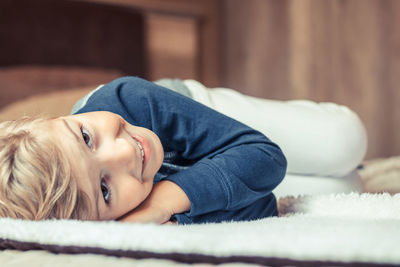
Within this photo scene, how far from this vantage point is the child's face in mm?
579

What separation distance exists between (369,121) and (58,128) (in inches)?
66.7

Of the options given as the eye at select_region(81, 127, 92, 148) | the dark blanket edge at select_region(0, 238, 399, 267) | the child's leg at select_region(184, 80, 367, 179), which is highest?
the eye at select_region(81, 127, 92, 148)

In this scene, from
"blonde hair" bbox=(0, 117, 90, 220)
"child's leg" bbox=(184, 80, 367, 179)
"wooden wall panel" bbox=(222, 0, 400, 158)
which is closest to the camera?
"blonde hair" bbox=(0, 117, 90, 220)

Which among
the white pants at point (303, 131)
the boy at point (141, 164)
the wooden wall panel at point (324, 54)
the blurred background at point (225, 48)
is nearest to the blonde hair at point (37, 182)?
the boy at point (141, 164)

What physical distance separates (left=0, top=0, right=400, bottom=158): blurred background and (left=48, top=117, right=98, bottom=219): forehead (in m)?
1.37

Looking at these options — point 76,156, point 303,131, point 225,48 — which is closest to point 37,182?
point 76,156

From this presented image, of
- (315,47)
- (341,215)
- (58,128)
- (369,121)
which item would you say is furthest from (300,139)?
(315,47)

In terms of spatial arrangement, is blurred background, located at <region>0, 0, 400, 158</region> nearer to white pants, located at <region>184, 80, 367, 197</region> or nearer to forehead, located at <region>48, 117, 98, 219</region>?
white pants, located at <region>184, 80, 367, 197</region>

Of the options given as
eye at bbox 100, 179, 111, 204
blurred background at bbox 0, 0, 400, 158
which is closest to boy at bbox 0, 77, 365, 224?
eye at bbox 100, 179, 111, 204

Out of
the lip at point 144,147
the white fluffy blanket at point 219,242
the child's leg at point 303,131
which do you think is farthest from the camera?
the child's leg at point 303,131

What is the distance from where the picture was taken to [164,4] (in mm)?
2580

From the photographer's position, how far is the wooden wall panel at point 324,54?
1.90m

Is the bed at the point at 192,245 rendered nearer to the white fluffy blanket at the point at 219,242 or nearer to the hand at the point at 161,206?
the white fluffy blanket at the point at 219,242

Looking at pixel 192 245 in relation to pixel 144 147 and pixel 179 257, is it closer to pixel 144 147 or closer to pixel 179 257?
pixel 179 257
